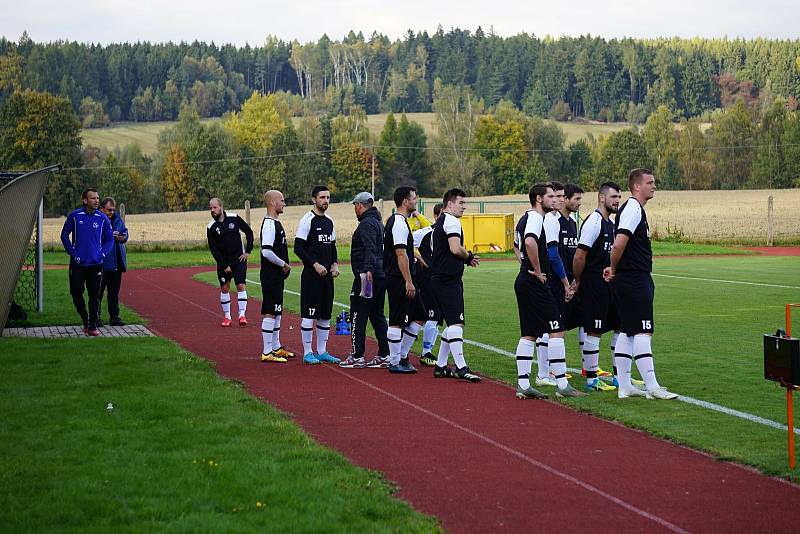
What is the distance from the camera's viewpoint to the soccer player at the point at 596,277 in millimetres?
11688

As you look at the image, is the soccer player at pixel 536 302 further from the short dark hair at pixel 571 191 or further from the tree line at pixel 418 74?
the tree line at pixel 418 74

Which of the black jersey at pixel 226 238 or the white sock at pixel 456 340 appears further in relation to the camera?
the black jersey at pixel 226 238

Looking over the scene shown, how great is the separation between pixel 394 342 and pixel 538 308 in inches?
102

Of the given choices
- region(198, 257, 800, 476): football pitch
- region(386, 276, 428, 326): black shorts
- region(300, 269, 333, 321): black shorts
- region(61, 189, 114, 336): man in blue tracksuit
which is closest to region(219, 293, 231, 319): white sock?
region(198, 257, 800, 476): football pitch

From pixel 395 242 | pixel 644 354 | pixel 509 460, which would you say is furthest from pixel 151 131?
pixel 509 460

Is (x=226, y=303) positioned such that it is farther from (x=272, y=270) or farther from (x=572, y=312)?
(x=572, y=312)

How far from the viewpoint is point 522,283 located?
11352 millimetres

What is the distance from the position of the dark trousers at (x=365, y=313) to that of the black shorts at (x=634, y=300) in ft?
11.6

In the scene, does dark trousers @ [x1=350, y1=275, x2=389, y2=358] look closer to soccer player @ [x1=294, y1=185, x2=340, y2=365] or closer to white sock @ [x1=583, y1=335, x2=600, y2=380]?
soccer player @ [x1=294, y1=185, x2=340, y2=365]

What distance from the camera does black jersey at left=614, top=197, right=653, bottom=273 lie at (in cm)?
1073

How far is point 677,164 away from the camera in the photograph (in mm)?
112500

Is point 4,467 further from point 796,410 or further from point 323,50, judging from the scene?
point 323,50

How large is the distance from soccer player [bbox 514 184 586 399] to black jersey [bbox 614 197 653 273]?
74 centimetres

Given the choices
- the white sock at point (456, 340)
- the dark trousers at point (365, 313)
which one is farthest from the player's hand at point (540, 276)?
the dark trousers at point (365, 313)
